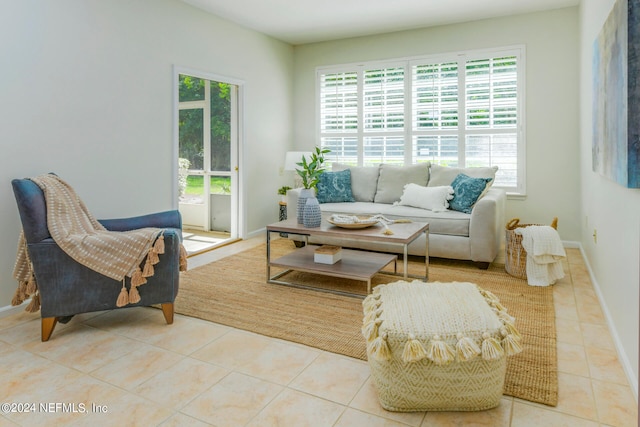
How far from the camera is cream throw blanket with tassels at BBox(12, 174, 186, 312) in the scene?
2.33 metres

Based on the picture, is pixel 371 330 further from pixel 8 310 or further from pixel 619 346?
pixel 8 310

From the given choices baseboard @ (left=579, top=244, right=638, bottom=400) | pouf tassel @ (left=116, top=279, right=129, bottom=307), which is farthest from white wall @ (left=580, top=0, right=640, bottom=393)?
pouf tassel @ (left=116, top=279, right=129, bottom=307)

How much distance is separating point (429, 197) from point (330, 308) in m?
1.89

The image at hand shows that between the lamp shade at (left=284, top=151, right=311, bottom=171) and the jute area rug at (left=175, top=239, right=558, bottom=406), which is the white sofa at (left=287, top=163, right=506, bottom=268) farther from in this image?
the lamp shade at (left=284, top=151, right=311, bottom=171)

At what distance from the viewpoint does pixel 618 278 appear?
224 centimetres

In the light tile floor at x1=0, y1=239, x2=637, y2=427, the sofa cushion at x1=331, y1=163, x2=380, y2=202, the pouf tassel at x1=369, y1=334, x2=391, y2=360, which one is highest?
the sofa cushion at x1=331, y1=163, x2=380, y2=202

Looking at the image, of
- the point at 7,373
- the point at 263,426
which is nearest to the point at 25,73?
the point at 7,373

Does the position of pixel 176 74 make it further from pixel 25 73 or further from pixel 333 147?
pixel 333 147

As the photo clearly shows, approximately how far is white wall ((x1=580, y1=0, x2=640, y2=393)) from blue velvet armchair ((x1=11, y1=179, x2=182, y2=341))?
2.35 m

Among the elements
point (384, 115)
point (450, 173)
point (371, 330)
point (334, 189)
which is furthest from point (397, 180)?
point (371, 330)

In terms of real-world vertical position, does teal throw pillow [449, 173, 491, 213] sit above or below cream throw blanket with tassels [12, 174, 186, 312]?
above

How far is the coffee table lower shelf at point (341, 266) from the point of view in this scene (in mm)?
3064

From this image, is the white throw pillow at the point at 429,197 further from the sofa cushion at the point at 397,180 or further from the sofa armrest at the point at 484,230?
the sofa armrest at the point at 484,230

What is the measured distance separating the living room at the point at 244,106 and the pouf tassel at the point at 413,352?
93cm
